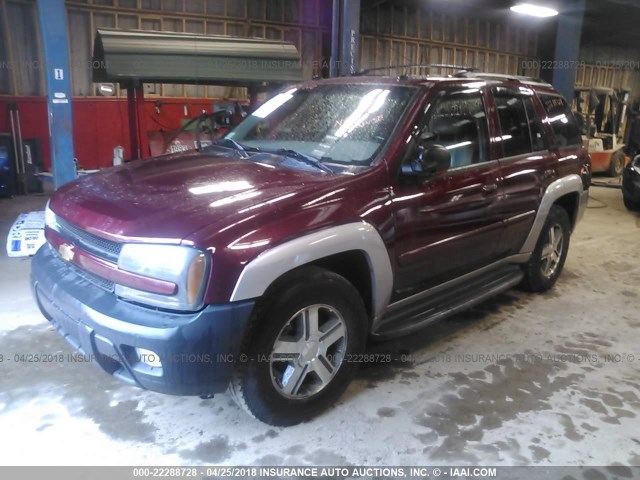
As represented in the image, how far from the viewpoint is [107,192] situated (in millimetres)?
2631

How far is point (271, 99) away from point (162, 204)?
1.71 meters

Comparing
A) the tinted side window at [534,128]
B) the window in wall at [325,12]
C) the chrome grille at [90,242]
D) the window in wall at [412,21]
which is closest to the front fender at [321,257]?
the chrome grille at [90,242]

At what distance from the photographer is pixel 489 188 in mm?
3408

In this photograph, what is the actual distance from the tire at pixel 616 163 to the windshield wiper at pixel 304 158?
38.1ft

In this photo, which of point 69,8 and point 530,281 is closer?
point 530,281

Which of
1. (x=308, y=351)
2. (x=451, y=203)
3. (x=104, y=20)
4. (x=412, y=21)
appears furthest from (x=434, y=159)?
(x=412, y=21)

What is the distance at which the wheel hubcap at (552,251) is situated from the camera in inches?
174

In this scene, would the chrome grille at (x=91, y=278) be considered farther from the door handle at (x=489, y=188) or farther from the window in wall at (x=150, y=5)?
the window in wall at (x=150, y=5)

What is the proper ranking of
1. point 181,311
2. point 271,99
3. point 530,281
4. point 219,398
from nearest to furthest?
point 181,311 < point 219,398 < point 271,99 < point 530,281

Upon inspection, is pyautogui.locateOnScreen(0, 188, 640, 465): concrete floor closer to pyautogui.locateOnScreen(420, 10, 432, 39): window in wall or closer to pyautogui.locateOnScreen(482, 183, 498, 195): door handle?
pyautogui.locateOnScreen(482, 183, 498, 195): door handle

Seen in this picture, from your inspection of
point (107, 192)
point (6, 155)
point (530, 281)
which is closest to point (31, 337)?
point (107, 192)

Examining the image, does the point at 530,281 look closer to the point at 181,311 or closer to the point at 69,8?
the point at 181,311

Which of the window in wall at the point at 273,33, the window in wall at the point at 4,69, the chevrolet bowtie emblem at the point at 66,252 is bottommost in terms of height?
the chevrolet bowtie emblem at the point at 66,252

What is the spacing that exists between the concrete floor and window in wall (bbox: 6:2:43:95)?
782 centimetres
